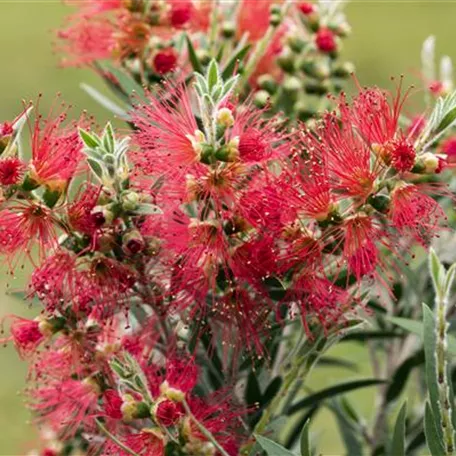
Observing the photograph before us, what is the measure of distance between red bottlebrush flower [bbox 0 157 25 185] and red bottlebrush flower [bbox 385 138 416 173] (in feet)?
0.98

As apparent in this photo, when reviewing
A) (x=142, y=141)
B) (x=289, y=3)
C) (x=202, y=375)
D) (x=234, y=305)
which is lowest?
(x=202, y=375)

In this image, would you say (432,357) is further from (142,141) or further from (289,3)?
(289,3)

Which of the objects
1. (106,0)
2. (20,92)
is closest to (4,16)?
(20,92)

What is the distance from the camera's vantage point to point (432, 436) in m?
0.91

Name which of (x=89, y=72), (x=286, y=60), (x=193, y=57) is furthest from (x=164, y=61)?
(x=89, y=72)

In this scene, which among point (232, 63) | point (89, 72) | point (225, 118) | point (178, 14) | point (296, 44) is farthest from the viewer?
point (89, 72)

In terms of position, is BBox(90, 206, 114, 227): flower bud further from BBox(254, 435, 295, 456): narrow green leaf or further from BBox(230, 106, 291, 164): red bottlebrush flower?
BBox(254, 435, 295, 456): narrow green leaf

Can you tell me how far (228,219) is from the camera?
2.93 feet

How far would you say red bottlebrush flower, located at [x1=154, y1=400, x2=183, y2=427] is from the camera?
88cm

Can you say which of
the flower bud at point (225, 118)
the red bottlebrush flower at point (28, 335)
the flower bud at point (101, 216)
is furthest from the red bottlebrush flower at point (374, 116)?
the red bottlebrush flower at point (28, 335)

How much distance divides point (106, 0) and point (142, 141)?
0.39m

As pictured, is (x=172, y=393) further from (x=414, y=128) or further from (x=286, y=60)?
(x=286, y=60)

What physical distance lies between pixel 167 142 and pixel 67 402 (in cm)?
29

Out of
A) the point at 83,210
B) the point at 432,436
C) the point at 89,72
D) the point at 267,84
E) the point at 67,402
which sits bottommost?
the point at 89,72
